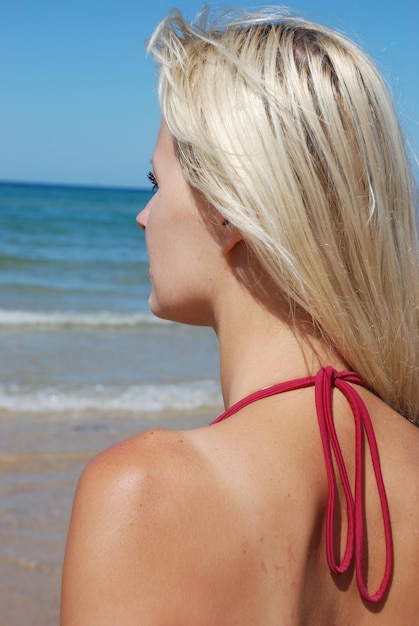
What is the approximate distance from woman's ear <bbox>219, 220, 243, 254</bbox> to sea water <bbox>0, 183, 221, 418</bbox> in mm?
5340

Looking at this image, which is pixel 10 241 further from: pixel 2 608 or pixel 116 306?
pixel 2 608

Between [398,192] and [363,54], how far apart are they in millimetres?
275

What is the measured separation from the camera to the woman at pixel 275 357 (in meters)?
1.24

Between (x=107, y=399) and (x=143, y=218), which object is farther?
(x=107, y=399)

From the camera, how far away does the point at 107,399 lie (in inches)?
287

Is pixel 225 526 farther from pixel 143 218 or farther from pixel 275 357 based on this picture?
pixel 143 218

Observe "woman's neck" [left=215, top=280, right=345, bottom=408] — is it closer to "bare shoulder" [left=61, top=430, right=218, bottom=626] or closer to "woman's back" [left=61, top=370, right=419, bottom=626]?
"woman's back" [left=61, top=370, right=419, bottom=626]

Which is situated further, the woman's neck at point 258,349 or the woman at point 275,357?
the woman's neck at point 258,349

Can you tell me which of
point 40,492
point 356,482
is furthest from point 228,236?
point 40,492

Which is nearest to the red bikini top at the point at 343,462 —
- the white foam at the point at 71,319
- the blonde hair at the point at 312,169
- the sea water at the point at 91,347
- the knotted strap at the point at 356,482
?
the knotted strap at the point at 356,482

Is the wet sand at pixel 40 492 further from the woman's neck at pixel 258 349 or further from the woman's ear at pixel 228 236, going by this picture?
the woman's ear at pixel 228 236

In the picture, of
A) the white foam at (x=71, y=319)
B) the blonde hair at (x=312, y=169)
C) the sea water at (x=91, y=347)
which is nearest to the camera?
the blonde hair at (x=312, y=169)

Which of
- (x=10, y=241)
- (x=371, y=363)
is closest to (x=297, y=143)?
(x=371, y=363)

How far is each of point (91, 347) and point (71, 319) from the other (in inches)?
78.3
